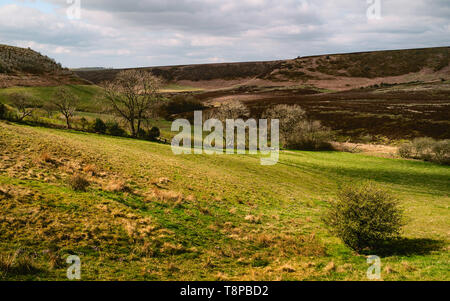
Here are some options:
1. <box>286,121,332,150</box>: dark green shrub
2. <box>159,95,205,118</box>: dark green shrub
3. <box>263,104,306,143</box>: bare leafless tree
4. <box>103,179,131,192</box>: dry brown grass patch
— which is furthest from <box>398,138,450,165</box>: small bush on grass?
<box>159,95,205,118</box>: dark green shrub

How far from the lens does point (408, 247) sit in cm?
1567

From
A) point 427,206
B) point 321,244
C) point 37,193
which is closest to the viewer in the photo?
point 37,193

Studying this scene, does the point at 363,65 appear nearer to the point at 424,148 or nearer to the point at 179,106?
the point at 179,106

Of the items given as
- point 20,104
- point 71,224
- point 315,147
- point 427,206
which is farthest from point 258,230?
point 20,104

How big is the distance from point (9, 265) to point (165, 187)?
12.4 meters

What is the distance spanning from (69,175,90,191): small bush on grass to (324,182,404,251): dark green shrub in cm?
1484

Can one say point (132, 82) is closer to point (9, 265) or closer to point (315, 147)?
point (315, 147)

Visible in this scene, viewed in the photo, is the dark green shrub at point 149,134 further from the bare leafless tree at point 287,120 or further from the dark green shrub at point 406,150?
the dark green shrub at point 406,150

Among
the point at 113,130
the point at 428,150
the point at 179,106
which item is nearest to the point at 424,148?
the point at 428,150

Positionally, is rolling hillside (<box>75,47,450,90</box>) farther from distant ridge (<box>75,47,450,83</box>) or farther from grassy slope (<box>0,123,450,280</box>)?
grassy slope (<box>0,123,450,280</box>)

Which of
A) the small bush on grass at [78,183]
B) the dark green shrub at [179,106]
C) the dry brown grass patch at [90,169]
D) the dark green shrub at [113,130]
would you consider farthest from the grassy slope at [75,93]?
the small bush on grass at [78,183]

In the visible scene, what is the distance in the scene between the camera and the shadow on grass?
14.7 meters
